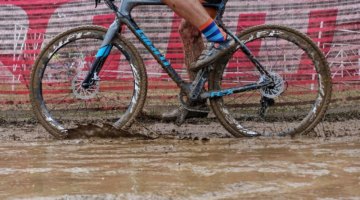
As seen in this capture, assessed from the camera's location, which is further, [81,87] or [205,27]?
[81,87]

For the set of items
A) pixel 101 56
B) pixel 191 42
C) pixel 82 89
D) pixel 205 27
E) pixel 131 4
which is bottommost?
pixel 82 89

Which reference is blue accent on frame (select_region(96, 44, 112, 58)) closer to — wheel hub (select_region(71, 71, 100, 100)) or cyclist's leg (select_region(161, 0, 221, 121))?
wheel hub (select_region(71, 71, 100, 100))

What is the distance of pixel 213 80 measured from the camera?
14.5ft

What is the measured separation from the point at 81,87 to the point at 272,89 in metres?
1.41

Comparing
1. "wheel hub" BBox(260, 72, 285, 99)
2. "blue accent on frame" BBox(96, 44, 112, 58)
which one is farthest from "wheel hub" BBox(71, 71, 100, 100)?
"wheel hub" BBox(260, 72, 285, 99)

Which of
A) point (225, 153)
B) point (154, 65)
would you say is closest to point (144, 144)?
point (225, 153)

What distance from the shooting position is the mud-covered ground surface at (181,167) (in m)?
2.35

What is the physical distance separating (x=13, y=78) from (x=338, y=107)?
374 cm

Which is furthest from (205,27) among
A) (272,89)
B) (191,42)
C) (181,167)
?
(181,167)

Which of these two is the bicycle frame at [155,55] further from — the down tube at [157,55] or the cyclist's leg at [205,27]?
the cyclist's leg at [205,27]

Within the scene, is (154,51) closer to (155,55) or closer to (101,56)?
(155,55)

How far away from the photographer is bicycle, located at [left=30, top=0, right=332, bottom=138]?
4402 millimetres

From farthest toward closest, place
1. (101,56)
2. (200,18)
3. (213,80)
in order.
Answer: (101,56), (213,80), (200,18)

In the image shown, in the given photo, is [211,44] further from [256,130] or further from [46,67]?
[46,67]
